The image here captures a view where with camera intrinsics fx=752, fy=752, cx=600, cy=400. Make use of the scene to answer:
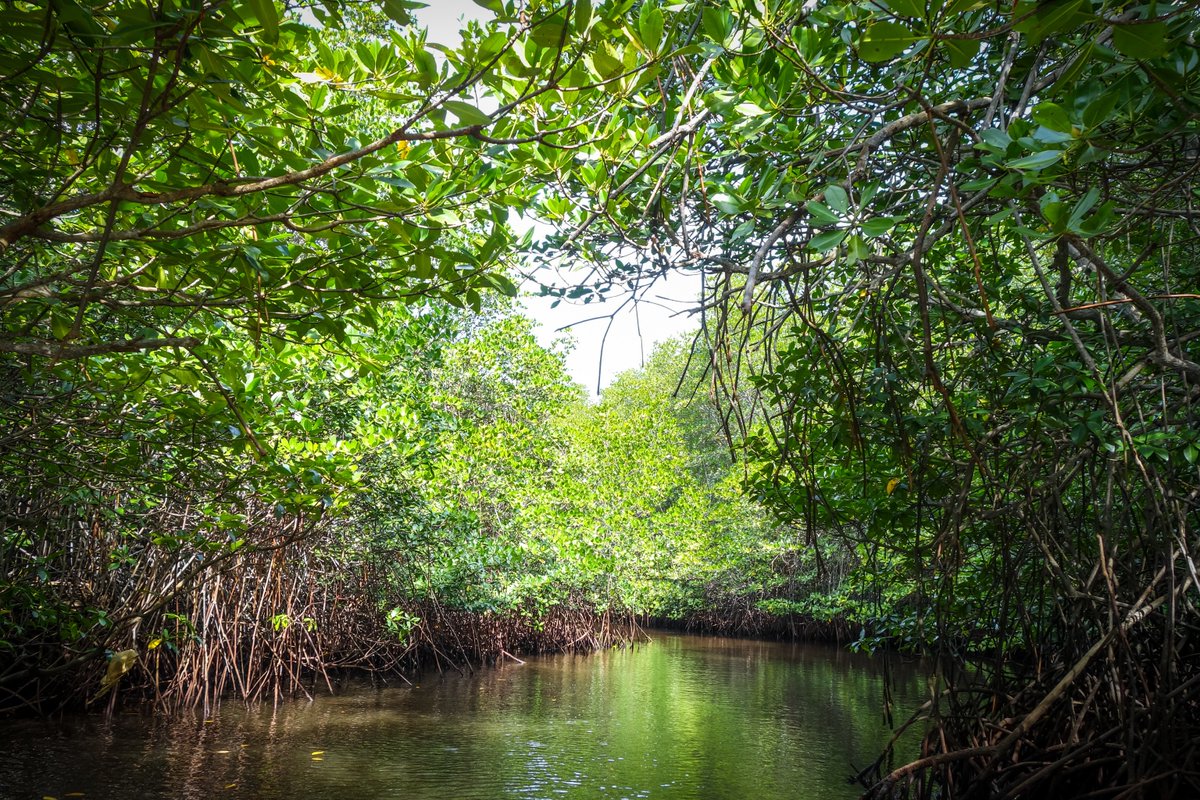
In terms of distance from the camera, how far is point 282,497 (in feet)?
12.8

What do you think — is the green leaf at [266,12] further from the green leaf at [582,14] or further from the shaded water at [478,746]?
the shaded water at [478,746]

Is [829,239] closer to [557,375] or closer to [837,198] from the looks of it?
[837,198]

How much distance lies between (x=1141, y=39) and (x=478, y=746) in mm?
6603

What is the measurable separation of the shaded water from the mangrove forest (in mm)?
66

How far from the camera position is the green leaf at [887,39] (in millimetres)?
1235

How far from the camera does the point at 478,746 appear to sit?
642cm

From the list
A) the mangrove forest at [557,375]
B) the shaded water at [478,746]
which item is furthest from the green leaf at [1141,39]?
the shaded water at [478,746]

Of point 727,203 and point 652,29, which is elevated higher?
point 652,29

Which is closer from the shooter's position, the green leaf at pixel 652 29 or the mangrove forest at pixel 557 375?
the green leaf at pixel 652 29

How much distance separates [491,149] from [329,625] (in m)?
8.27

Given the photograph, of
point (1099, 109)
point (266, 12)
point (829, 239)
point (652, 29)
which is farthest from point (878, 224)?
point (266, 12)

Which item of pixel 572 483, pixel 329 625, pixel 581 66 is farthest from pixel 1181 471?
pixel 572 483

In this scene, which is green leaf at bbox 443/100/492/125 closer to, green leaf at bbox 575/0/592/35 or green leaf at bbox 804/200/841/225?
green leaf at bbox 575/0/592/35

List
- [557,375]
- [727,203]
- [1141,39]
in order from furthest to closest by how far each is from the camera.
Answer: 1. [557,375]
2. [727,203]
3. [1141,39]
